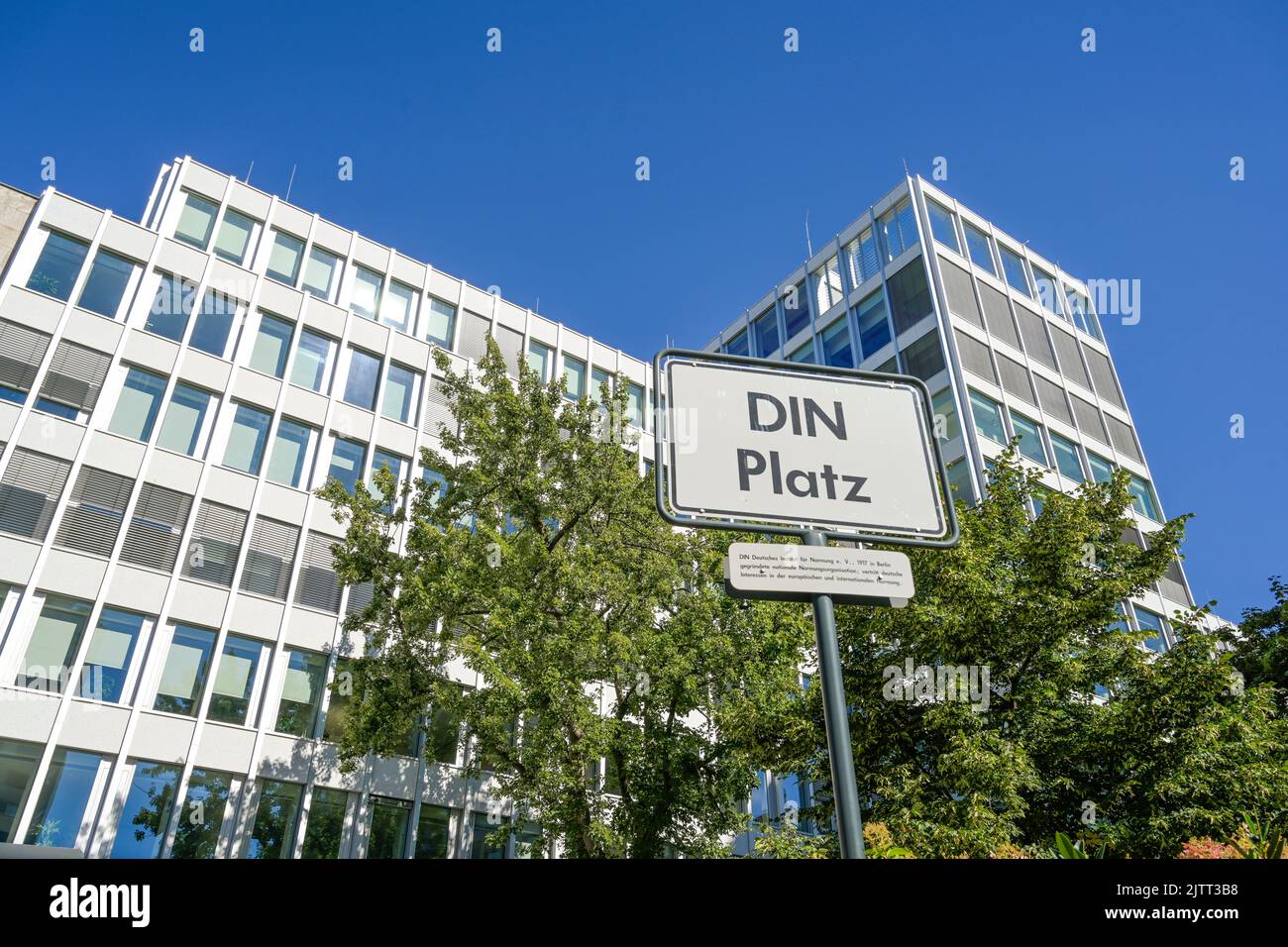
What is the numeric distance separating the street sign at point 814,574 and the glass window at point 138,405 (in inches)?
1083

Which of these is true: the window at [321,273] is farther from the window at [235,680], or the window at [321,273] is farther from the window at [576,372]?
the window at [235,680]

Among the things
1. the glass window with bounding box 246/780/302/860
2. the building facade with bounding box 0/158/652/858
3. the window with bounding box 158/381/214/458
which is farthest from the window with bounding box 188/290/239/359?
the glass window with bounding box 246/780/302/860

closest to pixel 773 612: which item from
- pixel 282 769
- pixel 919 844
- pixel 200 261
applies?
pixel 919 844

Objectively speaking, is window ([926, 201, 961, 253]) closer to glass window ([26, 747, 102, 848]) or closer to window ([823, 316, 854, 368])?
window ([823, 316, 854, 368])

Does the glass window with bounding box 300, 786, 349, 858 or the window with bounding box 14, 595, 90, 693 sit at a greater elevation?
the window with bounding box 14, 595, 90, 693

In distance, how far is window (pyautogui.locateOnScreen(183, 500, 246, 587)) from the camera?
2497cm

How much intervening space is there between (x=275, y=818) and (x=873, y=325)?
112 ft

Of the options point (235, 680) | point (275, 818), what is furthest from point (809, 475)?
point (235, 680)

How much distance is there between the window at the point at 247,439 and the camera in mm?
27234

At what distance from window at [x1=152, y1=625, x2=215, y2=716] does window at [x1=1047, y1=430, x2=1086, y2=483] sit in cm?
3572

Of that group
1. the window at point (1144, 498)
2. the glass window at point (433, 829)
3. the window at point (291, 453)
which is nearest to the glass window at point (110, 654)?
the window at point (291, 453)

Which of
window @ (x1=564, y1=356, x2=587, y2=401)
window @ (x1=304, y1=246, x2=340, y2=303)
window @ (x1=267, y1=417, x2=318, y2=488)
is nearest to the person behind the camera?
window @ (x1=267, y1=417, x2=318, y2=488)

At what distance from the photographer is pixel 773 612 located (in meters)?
19.7

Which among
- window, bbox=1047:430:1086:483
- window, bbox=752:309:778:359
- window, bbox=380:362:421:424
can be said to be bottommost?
window, bbox=380:362:421:424
